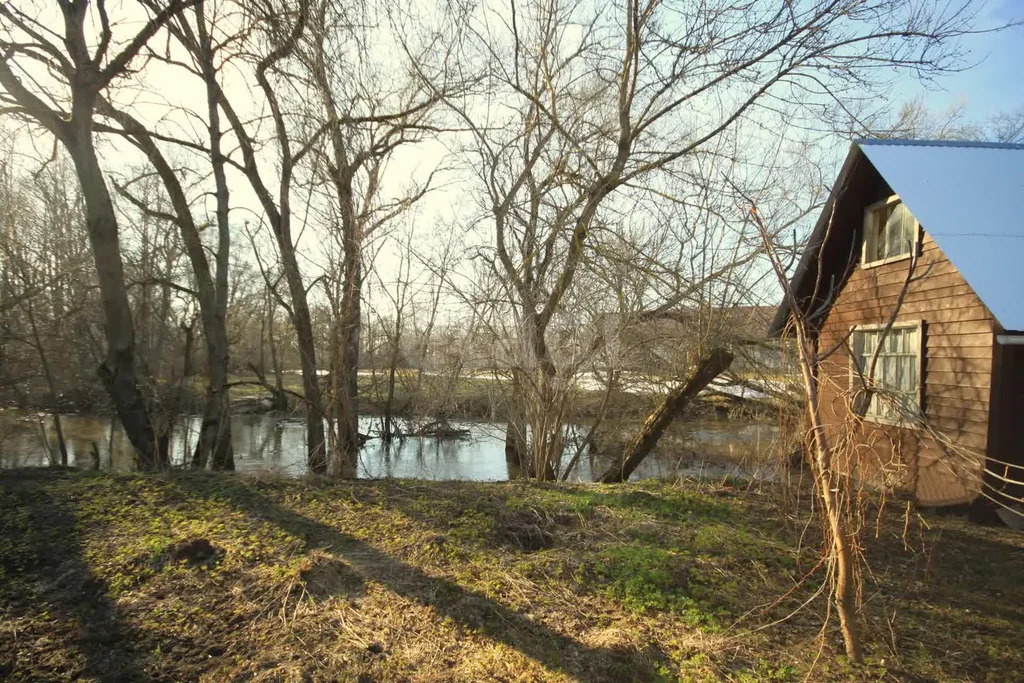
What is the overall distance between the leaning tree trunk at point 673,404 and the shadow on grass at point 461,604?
4147 mm

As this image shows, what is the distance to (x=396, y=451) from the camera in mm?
15492

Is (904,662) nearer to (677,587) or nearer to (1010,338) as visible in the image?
(677,587)

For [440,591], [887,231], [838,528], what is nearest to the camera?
[838,528]

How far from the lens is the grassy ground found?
296 cm

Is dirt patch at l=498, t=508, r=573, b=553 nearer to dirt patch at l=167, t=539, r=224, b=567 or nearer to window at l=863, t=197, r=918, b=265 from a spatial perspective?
dirt patch at l=167, t=539, r=224, b=567

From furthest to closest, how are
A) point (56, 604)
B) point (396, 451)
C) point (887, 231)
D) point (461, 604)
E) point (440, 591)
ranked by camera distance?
point (396, 451), point (887, 231), point (440, 591), point (461, 604), point (56, 604)

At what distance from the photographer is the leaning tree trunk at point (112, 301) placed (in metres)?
7.16

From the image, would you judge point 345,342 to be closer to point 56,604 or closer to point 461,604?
point 56,604

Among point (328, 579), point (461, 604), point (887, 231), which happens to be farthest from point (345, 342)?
point (887, 231)

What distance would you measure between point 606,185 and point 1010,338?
602cm

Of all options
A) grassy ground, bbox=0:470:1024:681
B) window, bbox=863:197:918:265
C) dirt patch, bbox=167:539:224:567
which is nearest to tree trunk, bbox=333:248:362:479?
grassy ground, bbox=0:470:1024:681

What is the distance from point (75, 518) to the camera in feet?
13.6

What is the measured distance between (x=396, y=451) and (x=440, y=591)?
12.3 m

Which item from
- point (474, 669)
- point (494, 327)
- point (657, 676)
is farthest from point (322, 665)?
point (494, 327)
